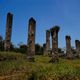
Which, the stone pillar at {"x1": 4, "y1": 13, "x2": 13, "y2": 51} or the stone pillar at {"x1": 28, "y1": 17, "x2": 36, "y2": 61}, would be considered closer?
the stone pillar at {"x1": 28, "y1": 17, "x2": 36, "y2": 61}

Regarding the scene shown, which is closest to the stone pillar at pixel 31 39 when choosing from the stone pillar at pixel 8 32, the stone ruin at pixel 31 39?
the stone ruin at pixel 31 39

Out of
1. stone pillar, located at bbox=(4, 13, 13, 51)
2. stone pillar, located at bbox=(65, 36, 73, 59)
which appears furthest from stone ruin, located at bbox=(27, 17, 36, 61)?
stone pillar, located at bbox=(65, 36, 73, 59)

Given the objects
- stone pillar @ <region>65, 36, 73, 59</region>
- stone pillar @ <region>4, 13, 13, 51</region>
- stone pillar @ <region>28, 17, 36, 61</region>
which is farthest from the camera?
stone pillar @ <region>65, 36, 73, 59</region>

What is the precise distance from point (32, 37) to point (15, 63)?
25.3ft

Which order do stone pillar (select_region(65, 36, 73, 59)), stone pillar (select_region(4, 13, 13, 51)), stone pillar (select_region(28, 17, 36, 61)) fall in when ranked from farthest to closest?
stone pillar (select_region(65, 36, 73, 59)) → stone pillar (select_region(4, 13, 13, 51)) → stone pillar (select_region(28, 17, 36, 61))

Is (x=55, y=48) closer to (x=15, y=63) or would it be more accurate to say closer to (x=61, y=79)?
(x=15, y=63)

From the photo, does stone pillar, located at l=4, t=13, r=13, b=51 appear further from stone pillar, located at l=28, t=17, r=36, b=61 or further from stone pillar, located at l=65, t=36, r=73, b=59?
stone pillar, located at l=65, t=36, r=73, b=59

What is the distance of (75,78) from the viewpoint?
15.3 metres

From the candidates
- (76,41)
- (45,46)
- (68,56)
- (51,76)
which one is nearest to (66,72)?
(51,76)

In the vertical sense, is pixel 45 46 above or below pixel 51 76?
above

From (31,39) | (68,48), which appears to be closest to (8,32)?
(31,39)

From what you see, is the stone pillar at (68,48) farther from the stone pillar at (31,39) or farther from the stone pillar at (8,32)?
the stone pillar at (31,39)

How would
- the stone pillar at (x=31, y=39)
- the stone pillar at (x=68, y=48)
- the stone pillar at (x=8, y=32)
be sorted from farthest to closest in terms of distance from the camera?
1. the stone pillar at (x=68, y=48)
2. the stone pillar at (x=8, y=32)
3. the stone pillar at (x=31, y=39)

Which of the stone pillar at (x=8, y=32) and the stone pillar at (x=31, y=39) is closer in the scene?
the stone pillar at (x=31, y=39)
